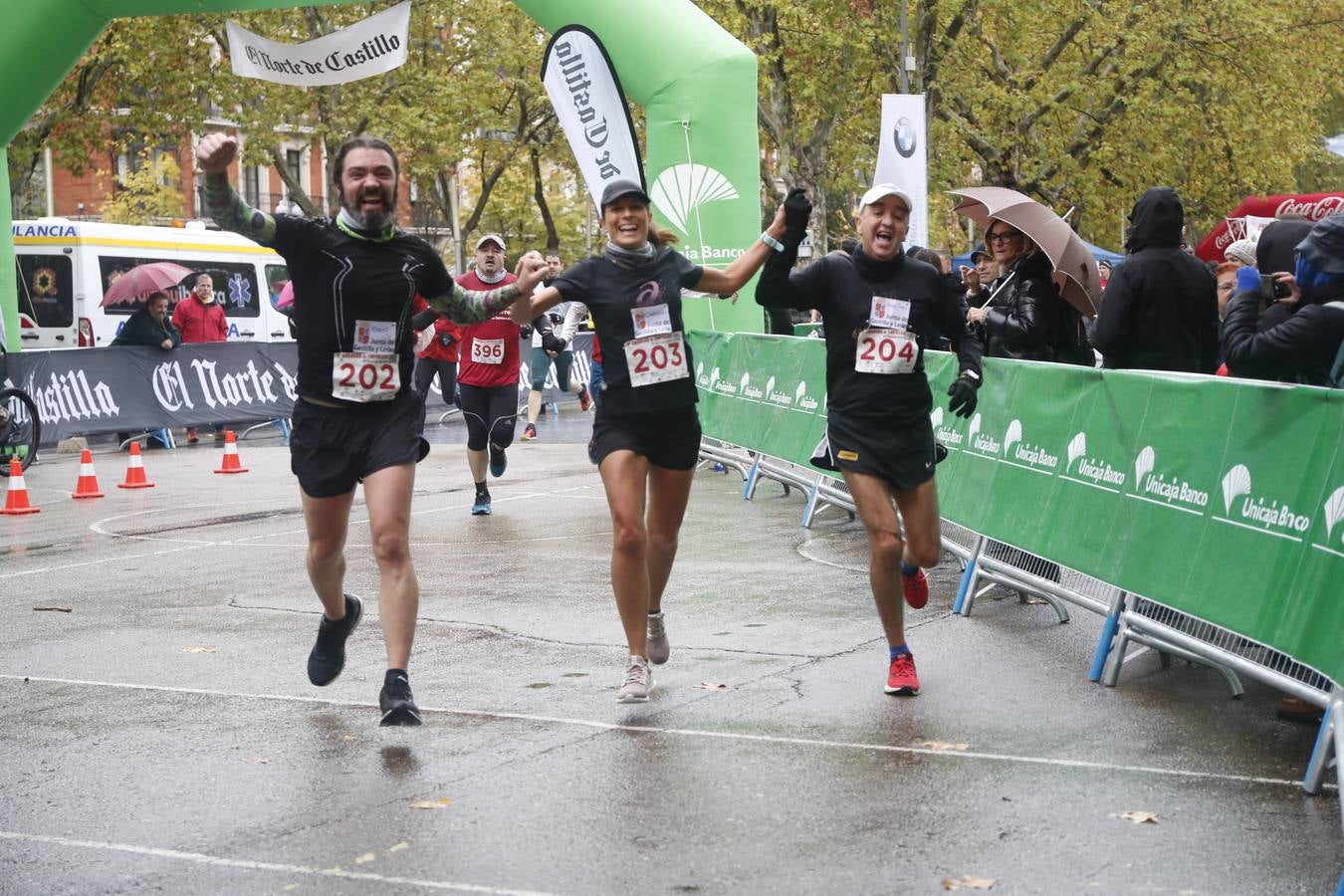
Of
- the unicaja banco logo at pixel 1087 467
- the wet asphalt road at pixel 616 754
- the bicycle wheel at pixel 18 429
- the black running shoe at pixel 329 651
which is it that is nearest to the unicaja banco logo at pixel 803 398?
the wet asphalt road at pixel 616 754

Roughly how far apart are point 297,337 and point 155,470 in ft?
40.8

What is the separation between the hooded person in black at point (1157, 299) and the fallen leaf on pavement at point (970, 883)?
409cm

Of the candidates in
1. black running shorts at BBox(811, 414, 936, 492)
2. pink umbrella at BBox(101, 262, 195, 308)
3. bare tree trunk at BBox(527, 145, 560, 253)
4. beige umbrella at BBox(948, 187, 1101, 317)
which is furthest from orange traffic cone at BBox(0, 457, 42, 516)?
bare tree trunk at BBox(527, 145, 560, 253)

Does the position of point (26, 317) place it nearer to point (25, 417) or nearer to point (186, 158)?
point (25, 417)

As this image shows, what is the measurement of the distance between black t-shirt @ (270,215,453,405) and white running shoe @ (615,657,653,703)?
4.78ft

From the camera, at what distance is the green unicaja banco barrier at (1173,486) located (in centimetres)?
558

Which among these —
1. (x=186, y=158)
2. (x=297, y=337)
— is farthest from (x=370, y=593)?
(x=186, y=158)

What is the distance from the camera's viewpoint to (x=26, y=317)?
2648 cm

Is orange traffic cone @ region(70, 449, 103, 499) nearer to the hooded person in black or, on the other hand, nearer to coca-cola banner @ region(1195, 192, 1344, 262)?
the hooded person in black

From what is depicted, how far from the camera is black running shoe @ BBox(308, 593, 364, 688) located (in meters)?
6.82

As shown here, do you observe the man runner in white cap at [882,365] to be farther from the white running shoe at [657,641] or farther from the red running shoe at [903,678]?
the white running shoe at [657,641]

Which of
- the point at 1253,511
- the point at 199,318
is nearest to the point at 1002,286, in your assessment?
the point at 1253,511

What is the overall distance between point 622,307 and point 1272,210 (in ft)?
46.6

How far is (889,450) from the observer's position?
6.99 metres
